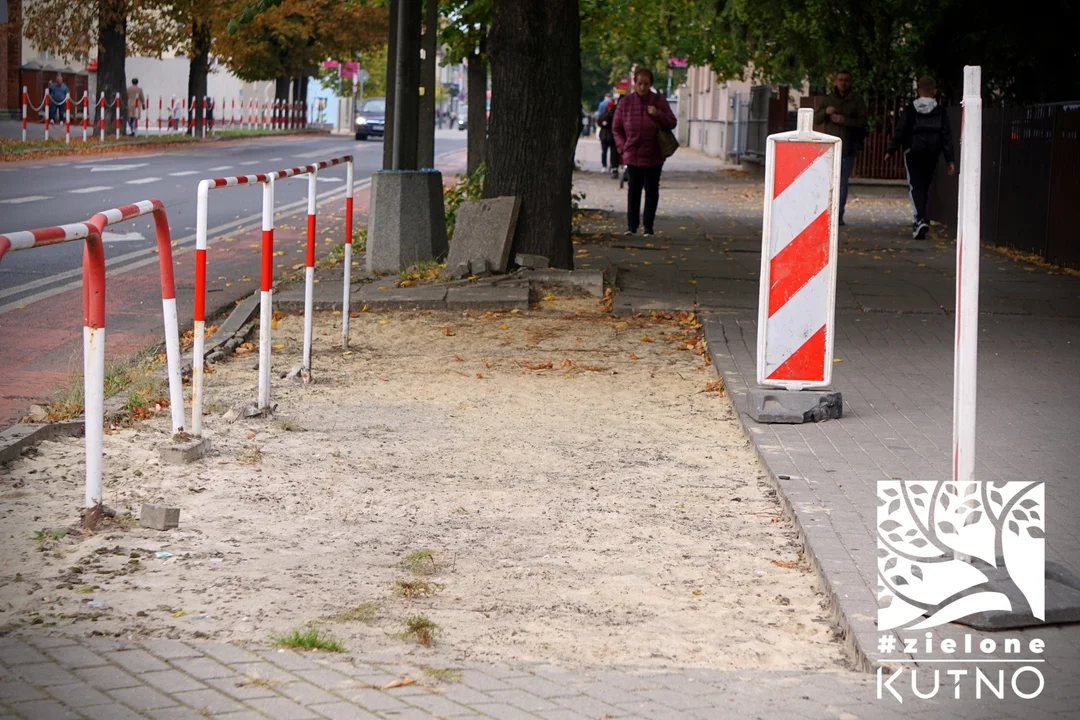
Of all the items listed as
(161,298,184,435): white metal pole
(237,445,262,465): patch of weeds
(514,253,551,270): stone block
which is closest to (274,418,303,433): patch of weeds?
(237,445,262,465): patch of weeds

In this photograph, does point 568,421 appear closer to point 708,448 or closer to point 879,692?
point 708,448

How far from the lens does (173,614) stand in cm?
462

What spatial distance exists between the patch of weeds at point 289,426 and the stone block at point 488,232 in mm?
5430

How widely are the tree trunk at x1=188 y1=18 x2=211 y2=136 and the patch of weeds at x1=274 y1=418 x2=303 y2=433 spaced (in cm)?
4423

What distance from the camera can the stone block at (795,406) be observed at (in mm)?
7484

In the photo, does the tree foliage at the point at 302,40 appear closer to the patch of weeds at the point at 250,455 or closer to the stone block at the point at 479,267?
the stone block at the point at 479,267

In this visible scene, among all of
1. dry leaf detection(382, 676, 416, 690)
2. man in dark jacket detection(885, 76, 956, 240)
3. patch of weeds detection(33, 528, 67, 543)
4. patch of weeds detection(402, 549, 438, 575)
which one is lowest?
dry leaf detection(382, 676, 416, 690)

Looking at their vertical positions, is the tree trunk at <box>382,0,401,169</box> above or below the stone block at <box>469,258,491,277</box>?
above

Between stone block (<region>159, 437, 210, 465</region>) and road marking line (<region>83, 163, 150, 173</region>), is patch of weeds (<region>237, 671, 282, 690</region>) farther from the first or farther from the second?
road marking line (<region>83, 163, 150, 173</region>)

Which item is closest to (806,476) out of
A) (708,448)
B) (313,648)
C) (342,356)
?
(708,448)

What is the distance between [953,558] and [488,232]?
8511mm

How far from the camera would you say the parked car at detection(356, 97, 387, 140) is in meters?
63.8

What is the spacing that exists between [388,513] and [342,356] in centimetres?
396

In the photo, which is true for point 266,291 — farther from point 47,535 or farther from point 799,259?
point 799,259
